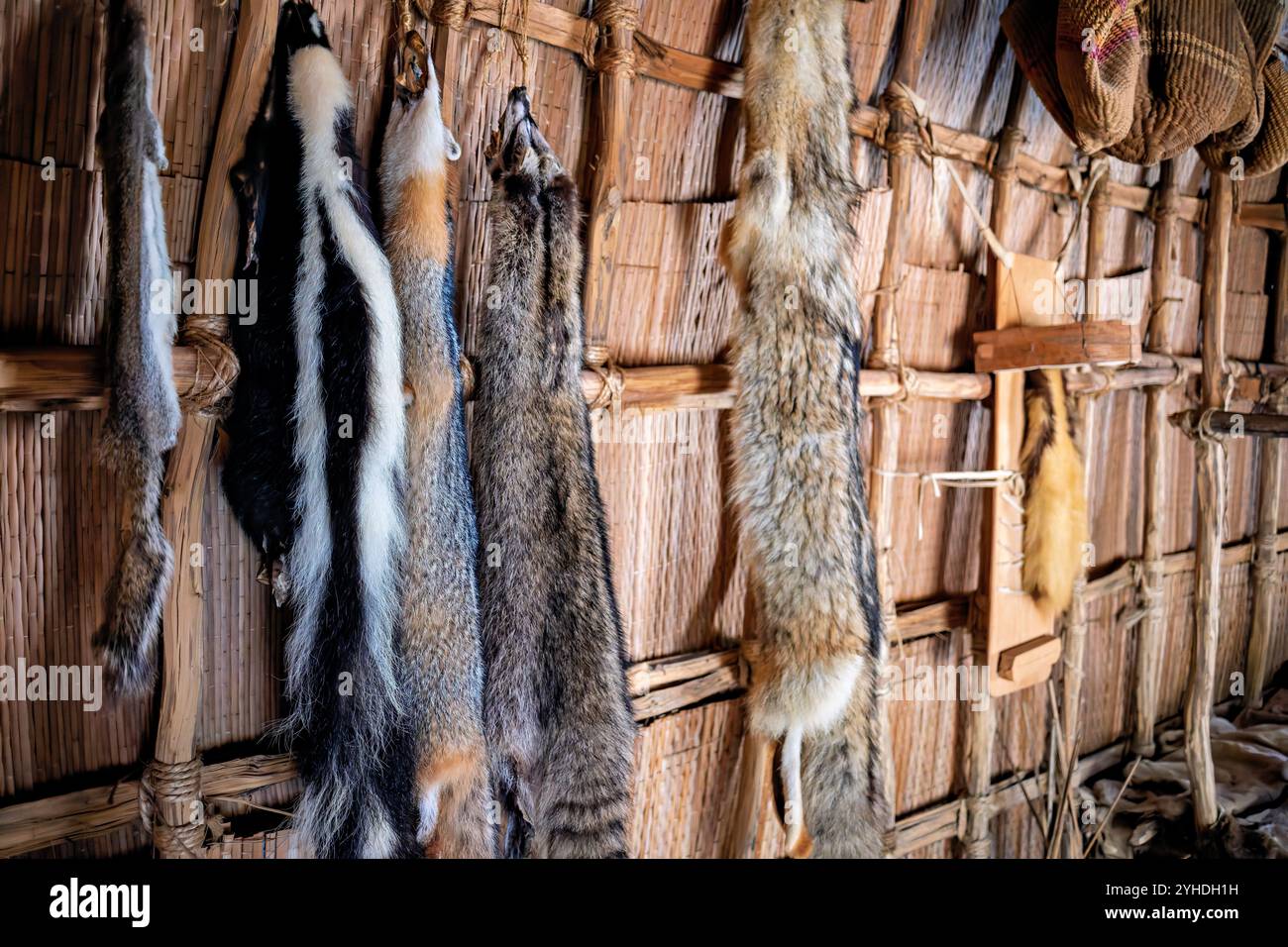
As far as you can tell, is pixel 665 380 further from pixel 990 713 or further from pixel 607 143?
pixel 990 713

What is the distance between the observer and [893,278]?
1.70 meters

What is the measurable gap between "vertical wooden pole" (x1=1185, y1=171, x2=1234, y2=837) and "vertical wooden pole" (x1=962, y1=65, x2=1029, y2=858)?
630mm

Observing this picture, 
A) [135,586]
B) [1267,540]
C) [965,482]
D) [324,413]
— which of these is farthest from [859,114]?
[1267,540]

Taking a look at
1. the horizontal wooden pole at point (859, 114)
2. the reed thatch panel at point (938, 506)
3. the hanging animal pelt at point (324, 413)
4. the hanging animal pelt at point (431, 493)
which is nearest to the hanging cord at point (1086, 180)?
the horizontal wooden pole at point (859, 114)

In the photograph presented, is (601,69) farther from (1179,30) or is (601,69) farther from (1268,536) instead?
(1268,536)

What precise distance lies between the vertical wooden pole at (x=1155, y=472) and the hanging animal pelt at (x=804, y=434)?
1.62 metres

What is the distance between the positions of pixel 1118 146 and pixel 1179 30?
0.71 ft

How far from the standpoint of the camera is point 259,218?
3.23 ft

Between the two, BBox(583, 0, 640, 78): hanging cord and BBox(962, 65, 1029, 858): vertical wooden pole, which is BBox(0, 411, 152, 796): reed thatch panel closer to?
BBox(583, 0, 640, 78): hanging cord

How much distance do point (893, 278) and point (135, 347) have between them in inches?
56.7

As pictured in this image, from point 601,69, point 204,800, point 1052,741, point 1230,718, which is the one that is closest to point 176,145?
point 601,69

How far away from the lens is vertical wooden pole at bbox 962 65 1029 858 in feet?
6.32

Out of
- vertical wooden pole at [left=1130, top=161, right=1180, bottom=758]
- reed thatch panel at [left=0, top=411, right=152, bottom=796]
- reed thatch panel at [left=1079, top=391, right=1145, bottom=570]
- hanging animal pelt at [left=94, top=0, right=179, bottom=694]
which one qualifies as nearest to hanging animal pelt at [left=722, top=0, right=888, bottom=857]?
hanging animal pelt at [left=94, top=0, right=179, bottom=694]

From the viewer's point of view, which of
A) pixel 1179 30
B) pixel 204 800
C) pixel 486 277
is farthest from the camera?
pixel 1179 30
